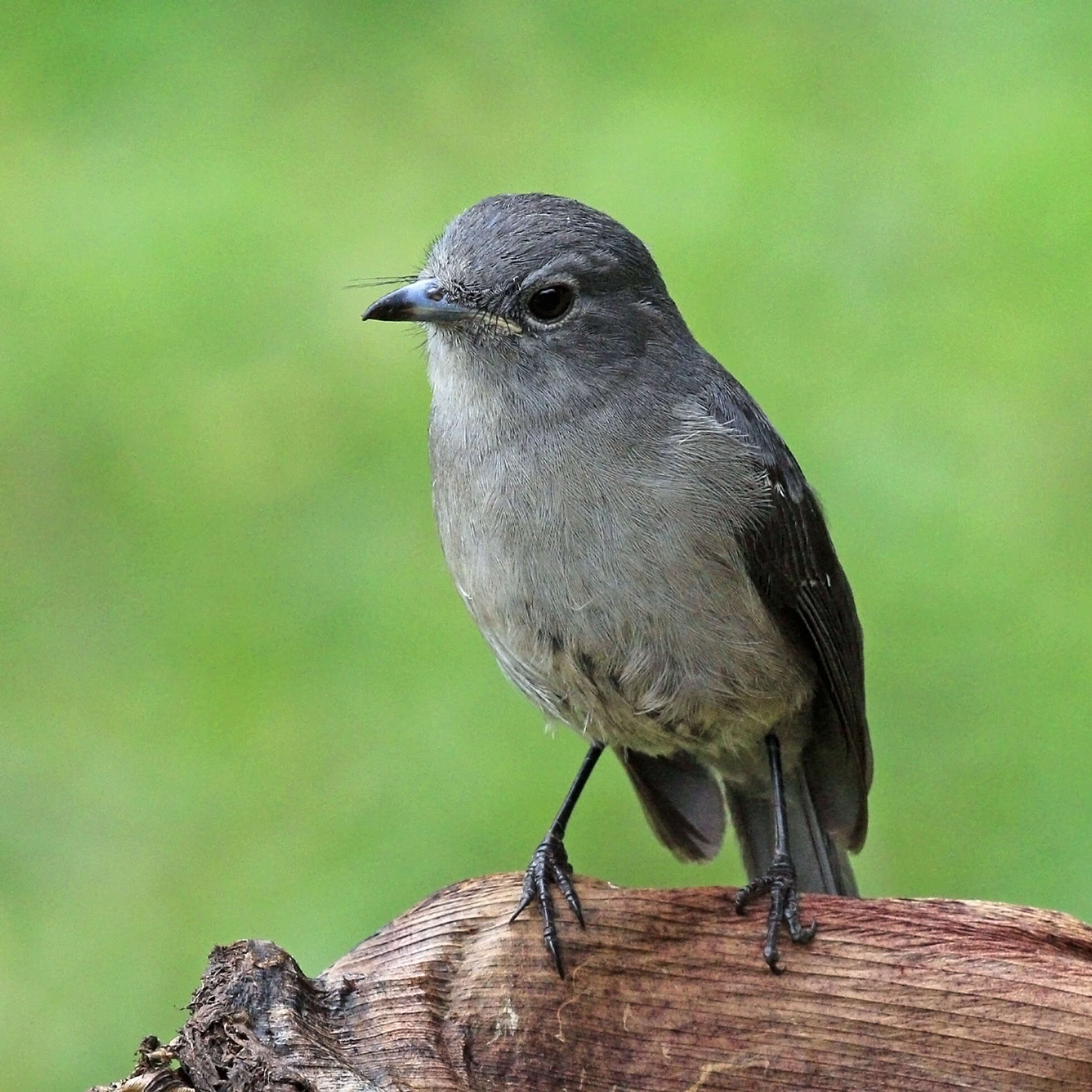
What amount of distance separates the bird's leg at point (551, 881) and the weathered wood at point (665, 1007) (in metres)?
0.03

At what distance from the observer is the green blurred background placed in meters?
6.46

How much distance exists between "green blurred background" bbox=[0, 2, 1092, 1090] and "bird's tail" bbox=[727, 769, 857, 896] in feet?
3.39

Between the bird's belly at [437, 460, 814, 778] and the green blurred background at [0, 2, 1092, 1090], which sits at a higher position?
the green blurred background at [0, 2, 1092, 1090]

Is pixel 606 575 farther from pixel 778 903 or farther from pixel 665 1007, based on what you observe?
pixel 665 1007

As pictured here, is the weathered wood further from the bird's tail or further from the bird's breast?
the bird's tail

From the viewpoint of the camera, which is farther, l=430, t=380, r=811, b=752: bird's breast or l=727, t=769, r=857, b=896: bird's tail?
l=727, t=769, r=857, b=896: bird's tail

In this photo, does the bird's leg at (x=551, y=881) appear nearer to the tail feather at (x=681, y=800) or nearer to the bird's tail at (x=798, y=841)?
the tail feather at (x=681, y=800)

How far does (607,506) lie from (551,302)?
0.54m

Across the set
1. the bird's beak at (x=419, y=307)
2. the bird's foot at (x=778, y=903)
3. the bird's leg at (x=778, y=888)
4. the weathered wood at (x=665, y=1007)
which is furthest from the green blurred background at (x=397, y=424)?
the weathered wood at (x=665, y=1007)

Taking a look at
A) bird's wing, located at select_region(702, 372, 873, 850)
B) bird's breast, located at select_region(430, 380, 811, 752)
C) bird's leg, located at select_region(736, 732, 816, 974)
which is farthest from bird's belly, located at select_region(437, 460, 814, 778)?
bird's leg, located at select_region(736, 732, 816, 974)

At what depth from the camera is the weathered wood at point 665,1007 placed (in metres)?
3.77

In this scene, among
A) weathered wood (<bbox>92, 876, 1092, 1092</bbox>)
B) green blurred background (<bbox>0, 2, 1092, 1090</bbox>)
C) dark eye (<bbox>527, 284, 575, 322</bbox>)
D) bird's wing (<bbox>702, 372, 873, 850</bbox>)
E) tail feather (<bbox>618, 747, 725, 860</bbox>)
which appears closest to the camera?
weathered wood (<bbox>92, 876, 1092, 1092</bbox>)

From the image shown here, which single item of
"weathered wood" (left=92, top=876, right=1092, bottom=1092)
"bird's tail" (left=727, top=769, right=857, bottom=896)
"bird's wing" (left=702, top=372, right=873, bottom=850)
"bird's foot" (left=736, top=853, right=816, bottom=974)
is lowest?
"weathered wood" (left=92, top=876, right=1092, bottom=1092)

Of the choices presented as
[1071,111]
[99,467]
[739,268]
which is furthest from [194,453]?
[1071,111]
